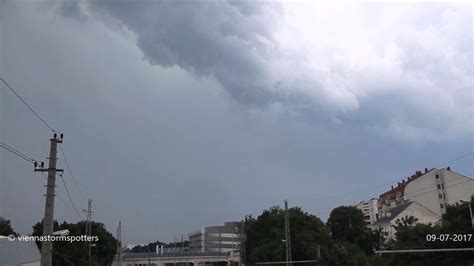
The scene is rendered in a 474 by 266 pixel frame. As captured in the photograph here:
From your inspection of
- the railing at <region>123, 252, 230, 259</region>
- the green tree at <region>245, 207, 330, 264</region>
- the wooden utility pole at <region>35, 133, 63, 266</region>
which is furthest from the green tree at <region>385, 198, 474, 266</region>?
the railing at <region>123, 252, 230, 259</region>

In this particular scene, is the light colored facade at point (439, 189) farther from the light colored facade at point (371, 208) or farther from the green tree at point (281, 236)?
the light colored facade at point (371, 208)

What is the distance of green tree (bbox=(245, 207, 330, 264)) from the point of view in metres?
77.7

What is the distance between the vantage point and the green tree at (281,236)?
7769cm

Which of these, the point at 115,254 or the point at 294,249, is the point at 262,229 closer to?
the point at 294,249

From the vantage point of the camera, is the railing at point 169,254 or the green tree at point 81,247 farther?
the railing at point 169,254

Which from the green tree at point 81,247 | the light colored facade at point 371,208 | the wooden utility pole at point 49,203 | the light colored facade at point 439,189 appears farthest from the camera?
the light colored facade at point 371,208

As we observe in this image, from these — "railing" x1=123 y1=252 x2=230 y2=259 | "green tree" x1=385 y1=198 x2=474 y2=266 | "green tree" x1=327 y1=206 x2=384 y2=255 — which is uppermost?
"green tree" x1=327 y1=206 x2=384 y2=255

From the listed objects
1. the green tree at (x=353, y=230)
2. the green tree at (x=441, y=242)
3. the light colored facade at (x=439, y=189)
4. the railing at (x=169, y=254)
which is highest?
the light colored facade at (x=439, y=189)

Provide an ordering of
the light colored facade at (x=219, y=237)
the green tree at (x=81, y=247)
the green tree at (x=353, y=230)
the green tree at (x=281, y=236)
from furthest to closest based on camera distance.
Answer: the light colored facade at (x=219, y=237), the green tree at (x=353, y=230), the green tree at (x=281, y=236), the green tree at (x=81, y=247)

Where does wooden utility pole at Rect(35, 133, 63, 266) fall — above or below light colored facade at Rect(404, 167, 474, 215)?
below

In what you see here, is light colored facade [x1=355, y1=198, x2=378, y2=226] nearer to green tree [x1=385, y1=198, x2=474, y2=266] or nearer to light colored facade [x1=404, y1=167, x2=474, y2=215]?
light colored facade [x1=404, y1=167, x2=474, y2=215]

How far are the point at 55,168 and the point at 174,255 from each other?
97.9 meters

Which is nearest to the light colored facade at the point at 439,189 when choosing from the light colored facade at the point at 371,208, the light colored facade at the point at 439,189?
the light colored facade at the point at 439,189

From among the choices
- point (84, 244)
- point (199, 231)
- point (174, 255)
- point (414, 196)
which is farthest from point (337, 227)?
point (199, 231)
